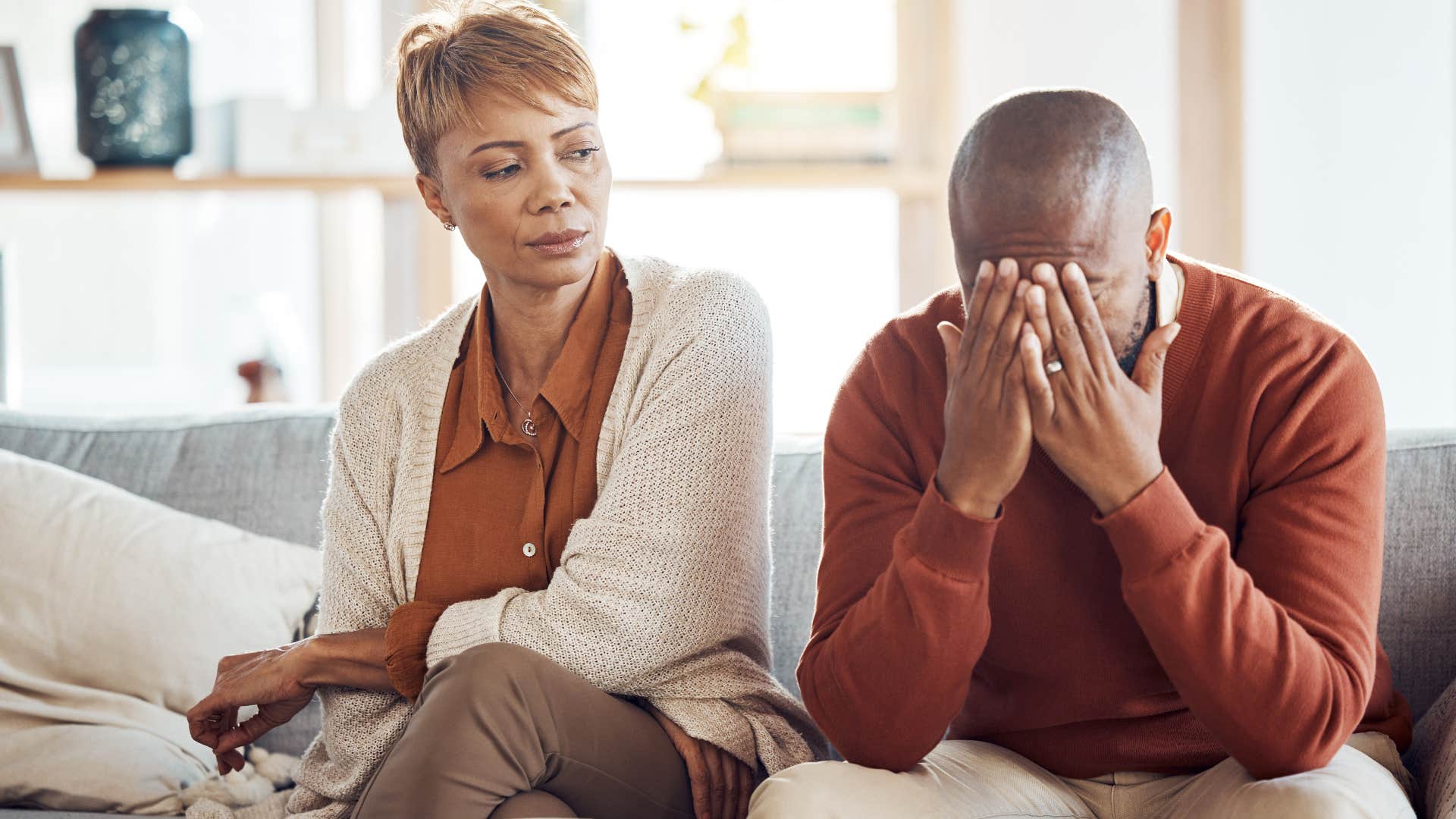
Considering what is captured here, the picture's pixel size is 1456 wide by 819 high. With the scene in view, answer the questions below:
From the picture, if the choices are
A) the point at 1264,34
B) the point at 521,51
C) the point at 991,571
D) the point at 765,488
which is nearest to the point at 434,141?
the point at 521,51

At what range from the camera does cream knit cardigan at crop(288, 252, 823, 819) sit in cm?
153

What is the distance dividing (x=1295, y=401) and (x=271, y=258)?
2.28m

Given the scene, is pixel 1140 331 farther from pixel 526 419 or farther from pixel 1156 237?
pixel 526 419

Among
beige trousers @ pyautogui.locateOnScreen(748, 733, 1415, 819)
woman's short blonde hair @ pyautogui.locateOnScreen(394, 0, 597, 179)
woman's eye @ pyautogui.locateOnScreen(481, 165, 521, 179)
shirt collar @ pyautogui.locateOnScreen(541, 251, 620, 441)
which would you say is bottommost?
beige trousers @ pyautogui.locateOnScreen(748, 733, 1415, 819)

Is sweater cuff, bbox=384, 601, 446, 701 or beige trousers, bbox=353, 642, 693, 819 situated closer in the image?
beige trousers, bbox=353, 642, 693, 819

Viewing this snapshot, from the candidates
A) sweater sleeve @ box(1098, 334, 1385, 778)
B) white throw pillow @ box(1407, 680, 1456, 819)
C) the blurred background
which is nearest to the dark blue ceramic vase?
the blurred background

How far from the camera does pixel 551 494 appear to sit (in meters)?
1.69

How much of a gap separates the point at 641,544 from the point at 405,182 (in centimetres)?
141

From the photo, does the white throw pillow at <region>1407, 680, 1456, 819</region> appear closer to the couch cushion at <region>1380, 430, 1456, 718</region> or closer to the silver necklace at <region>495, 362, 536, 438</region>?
the couch cushion at <region>1380, 430, 1456, 718</region>

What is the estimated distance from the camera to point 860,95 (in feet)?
8.61

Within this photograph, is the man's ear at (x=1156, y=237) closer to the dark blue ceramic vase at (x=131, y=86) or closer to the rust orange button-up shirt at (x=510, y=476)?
the rust orange button-up shirt at (x=510, y=476)

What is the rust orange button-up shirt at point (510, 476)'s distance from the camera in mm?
1664

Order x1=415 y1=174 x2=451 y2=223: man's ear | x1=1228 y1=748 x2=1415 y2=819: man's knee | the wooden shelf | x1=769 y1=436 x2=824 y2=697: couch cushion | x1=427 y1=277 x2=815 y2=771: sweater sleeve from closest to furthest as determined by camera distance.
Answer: x1=1228 y1=748 x2=1415 y2=819: man's knee, x1=427 y1=277 x2=815 y2=771: sweater sleeve, x1=415 y1=174 x2=451 y2=223: man's ear, x1=769 y1=436 x2=824 y2=697: couch cushion, the wooden shelf

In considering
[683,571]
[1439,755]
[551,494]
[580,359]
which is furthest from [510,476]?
[1439,755]
